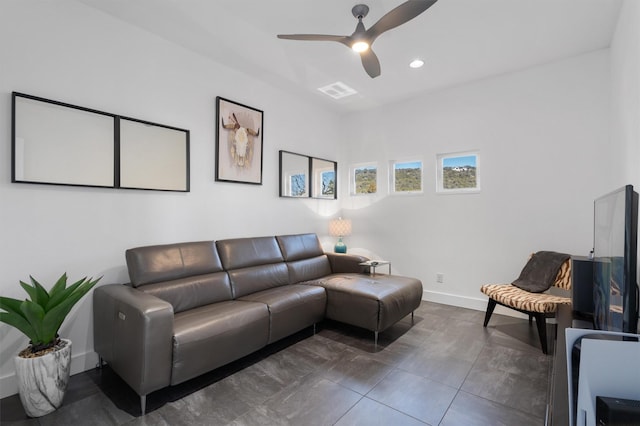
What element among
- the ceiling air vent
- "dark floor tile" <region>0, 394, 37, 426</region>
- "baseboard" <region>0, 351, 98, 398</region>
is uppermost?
the ceiling air vent

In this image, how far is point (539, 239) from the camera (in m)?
3.22

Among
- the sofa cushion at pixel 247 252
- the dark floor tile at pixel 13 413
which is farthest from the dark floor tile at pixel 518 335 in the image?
the dark floor tile at pixel 13 413

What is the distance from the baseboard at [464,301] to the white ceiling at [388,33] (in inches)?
107

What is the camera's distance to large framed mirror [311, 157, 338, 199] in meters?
4.41

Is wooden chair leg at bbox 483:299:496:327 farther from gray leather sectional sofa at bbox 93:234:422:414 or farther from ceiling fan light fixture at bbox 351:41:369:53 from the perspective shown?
ceiling fan light fixture at bbox 351:41:369:53

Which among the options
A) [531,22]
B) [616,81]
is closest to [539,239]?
[616,81]

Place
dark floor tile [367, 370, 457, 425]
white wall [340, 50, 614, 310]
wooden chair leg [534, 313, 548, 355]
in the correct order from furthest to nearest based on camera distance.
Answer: white wall [340, 50, 614, 310] < wooden chair leg [534, 313, 548, 355] < dark floor tile [367, 370, 457, 425]

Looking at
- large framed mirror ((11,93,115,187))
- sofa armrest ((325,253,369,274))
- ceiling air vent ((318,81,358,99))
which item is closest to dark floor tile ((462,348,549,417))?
sofa armrest ((325,253,369,274))

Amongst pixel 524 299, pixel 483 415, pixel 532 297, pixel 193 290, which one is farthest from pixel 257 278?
pixel 532 297

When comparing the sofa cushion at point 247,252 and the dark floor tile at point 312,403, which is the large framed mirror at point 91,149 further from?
the dark floor tile at point 312,403

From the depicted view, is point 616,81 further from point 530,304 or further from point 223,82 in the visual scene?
point 223,82

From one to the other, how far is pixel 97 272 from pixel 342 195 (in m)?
3.45

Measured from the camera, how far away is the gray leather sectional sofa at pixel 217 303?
1795 millimetres

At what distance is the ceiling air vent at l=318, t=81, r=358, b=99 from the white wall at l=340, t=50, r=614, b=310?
27.0 inches
